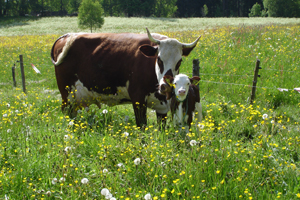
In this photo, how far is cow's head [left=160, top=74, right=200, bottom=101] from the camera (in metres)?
3.78

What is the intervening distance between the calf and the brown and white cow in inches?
8.7

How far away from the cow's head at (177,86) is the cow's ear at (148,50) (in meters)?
0.77

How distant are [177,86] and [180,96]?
150mm

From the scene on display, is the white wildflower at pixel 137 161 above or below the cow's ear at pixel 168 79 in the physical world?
below

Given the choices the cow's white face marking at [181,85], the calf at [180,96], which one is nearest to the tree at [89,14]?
the calf at [180,96]

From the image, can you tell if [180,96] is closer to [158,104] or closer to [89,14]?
[158,104]

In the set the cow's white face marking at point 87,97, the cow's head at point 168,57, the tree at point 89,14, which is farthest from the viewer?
the tree at point 89,14

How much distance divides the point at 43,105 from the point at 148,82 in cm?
359

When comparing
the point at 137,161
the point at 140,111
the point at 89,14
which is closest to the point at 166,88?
the point at 140,111

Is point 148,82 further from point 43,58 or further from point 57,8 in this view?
point 57,8

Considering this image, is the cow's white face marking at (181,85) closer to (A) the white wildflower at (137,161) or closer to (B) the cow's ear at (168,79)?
(B) the cow's ear at (168,79)


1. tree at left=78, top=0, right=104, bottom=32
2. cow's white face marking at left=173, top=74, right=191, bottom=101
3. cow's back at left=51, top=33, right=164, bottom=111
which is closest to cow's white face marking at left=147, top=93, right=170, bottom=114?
cow's back at left=51, top=33, right=164, bottom=111

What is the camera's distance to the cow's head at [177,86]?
378 centimetres

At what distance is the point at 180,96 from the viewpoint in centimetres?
382
